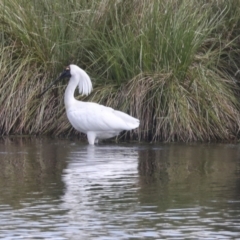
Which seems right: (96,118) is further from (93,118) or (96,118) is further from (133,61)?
(133,61)

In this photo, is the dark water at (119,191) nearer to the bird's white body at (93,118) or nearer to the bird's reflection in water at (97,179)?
the bird's reflection in water at (97,179)

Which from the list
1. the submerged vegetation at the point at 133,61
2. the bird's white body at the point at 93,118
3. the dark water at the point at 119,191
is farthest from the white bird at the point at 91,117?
the submerged vegetation at the point at 133,61

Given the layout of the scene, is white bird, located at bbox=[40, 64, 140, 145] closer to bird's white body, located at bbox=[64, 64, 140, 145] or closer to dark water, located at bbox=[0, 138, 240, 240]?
bird's white body, located at bbox=[64, 64, 140, 145]

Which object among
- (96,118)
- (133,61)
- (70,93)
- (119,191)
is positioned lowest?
(119,191)

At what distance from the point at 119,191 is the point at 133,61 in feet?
16.8

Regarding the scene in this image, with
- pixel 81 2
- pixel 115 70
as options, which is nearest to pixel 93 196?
pixel 115 70

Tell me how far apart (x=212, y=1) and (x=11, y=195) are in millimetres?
7469

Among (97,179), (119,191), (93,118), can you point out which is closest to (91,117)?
(93,118)

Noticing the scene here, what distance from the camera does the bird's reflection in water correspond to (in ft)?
26.6

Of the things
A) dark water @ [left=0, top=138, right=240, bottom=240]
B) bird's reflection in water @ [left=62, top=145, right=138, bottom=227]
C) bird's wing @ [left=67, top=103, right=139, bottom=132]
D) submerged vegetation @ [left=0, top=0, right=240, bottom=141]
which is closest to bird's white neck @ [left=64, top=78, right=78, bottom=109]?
bird's wing @ [left=67, top=103, right=139, bottom=132]

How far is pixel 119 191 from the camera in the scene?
8.91 meters

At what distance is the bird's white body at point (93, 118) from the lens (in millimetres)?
12781

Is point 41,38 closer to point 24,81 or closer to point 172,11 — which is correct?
point 24,81

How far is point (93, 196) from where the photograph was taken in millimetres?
8617
